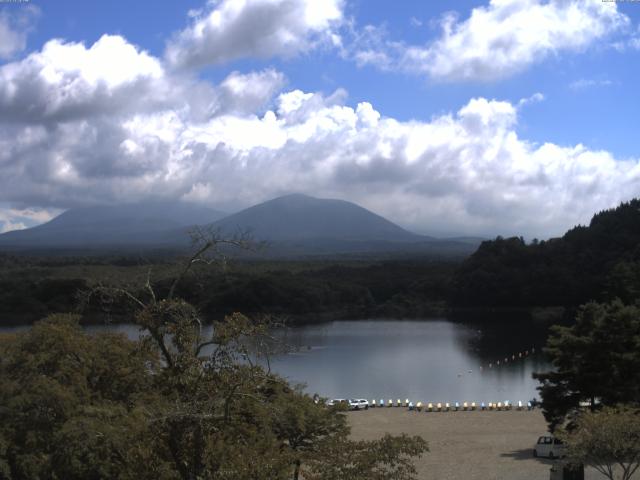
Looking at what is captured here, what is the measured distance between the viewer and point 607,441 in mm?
9570

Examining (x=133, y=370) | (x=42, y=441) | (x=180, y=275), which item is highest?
(x=180, y=275)

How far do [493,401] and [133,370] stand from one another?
1787cm

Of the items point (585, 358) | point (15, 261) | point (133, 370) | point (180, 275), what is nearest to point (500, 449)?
point (585, 358)

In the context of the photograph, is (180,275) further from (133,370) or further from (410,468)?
(133,370)

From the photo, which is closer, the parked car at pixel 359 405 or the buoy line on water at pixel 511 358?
the parked car at pixel 359 405

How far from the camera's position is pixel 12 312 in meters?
47.6

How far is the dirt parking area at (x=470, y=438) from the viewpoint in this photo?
1338 centimetres

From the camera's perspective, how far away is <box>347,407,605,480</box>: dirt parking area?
13375mm

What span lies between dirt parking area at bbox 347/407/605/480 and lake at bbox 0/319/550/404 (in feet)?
10.4

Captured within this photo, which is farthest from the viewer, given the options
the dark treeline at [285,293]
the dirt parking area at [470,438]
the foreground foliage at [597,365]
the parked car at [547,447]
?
the dark treeline at [285,293]

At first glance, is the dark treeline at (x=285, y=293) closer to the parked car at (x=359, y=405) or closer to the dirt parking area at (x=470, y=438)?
the parked car at (x=359, y=405)

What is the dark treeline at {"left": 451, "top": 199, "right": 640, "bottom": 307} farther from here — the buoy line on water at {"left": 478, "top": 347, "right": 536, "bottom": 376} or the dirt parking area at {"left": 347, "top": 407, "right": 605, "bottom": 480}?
the dirt parking area at {"left": 347, "top": 407, "right": 605, "bottom": 480}

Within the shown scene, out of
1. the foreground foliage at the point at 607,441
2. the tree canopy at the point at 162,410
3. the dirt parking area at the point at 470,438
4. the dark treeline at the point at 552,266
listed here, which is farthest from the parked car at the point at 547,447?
the dark treeline at the point at 552,266

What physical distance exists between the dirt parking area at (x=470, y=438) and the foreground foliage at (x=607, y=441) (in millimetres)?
1786
